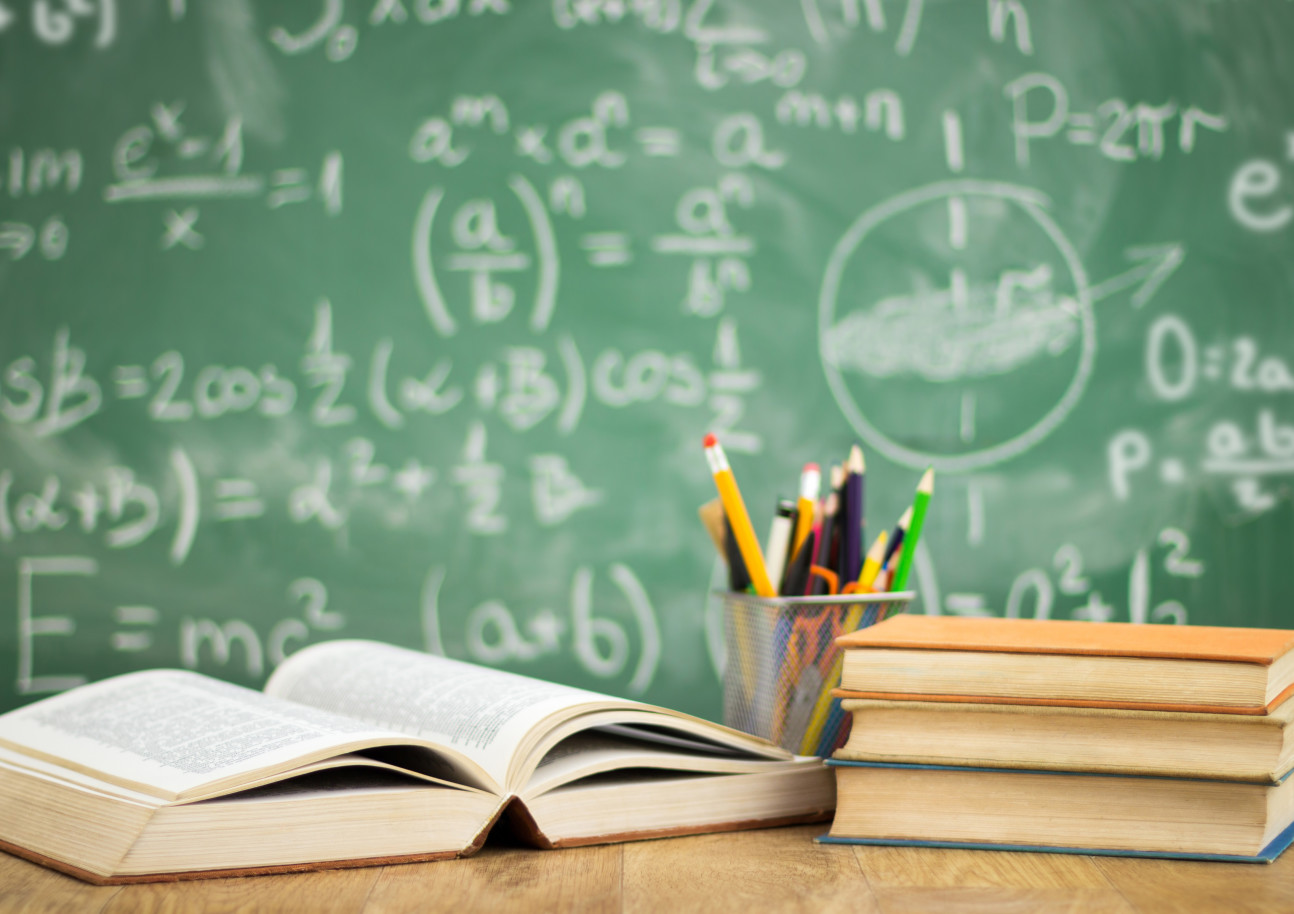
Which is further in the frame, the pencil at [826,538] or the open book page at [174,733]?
the pencil at [826,538]

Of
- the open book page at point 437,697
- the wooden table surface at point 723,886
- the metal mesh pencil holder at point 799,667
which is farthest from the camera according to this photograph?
the metal mesh pencil holder at point 799,667

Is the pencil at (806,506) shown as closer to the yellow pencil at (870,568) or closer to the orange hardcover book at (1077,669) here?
the yellow pencil at (870,568)

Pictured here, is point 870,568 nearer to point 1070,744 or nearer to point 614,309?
point 1070,744

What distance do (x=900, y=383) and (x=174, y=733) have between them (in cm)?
84

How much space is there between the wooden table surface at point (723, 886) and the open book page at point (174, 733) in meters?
0.06

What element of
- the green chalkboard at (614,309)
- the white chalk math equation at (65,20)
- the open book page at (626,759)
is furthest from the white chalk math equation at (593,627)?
the white chalk math equation at (65,20)

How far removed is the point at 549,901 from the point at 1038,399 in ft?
2.83

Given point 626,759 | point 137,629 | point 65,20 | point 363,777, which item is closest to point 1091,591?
point 626,759

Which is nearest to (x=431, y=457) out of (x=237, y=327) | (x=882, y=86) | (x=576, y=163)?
(x=237, y=327)

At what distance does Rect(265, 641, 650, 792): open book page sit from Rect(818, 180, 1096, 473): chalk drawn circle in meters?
0.56

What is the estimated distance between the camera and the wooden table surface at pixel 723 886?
1.87 feet

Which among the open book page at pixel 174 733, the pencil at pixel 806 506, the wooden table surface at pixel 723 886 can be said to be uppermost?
the pencil at pixel 806 506

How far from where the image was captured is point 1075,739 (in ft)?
2.12

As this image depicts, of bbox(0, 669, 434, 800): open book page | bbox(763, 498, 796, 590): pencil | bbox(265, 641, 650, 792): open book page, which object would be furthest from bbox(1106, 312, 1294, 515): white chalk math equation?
bbox(0, 669, 434, 800): open book page
